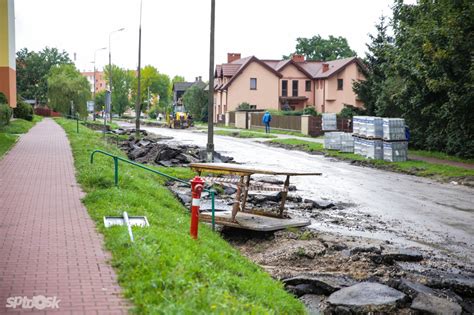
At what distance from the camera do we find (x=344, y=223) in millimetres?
14289

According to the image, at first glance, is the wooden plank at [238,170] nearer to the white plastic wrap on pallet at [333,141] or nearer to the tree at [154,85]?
the white plastic wrap on pallet at [333,141]

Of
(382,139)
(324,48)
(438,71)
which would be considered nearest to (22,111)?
(382,139)

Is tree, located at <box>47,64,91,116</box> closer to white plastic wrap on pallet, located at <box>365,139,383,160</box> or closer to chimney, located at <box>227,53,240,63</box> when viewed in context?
chimney, located at <box>227,53,240,63</box>

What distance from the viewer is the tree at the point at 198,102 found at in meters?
86.8

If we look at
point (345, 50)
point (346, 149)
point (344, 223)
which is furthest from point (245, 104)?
point (344, 223)

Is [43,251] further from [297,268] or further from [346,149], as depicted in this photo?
[346,149]

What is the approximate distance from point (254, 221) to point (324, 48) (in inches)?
4386

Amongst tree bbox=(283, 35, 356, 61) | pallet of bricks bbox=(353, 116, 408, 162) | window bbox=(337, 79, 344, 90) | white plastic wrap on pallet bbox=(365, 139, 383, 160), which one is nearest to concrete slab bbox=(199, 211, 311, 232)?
pallet of bricks bbox=(353, 116, 408, 162)

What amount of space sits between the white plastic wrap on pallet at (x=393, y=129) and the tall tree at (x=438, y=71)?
118cm

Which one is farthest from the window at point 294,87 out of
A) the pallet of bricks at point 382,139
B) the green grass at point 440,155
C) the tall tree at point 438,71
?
the pallet of bricks at point 382,139

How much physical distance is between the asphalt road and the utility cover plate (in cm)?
431

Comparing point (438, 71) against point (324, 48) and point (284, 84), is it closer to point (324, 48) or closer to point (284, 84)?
point (284, 84)

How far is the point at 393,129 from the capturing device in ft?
97.8

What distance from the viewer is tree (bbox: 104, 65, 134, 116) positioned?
132 metres
